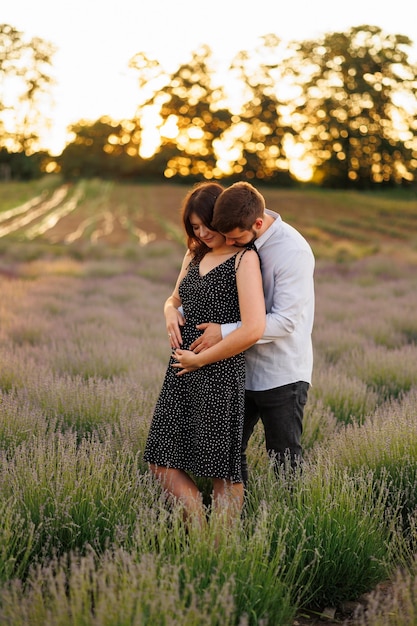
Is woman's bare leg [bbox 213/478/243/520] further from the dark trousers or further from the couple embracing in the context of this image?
the dark trousers

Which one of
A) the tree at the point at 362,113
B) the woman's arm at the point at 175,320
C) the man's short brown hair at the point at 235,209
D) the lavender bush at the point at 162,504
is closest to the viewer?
the lavender bush at the point at 162,504

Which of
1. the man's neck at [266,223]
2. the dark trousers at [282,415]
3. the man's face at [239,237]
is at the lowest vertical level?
the dark trousers at [282,415]

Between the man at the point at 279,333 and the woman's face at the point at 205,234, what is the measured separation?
89 millimetres

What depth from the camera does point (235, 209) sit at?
3.04 metres

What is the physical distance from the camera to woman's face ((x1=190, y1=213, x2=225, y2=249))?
325cm

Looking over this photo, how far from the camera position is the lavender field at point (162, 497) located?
95.8 inches

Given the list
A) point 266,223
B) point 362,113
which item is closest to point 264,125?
point 362,113

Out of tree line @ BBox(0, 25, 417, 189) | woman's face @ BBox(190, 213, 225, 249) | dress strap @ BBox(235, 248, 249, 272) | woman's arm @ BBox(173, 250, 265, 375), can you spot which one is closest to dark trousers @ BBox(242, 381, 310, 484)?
woman's arm @ BBox(173, 250, 265, 375)

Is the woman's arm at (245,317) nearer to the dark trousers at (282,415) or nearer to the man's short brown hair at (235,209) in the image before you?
the man's short brown hair at (235,209)

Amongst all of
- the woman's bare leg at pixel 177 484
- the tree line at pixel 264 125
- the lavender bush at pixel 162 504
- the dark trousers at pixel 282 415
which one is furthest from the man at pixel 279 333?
the tree line at pixel 264 125

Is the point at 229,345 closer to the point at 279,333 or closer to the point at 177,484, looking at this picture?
the point at 279,333

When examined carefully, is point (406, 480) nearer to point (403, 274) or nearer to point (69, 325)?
point (69, 325)

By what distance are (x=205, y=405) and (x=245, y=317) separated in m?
0.43

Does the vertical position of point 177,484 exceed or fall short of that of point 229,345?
it falls short
